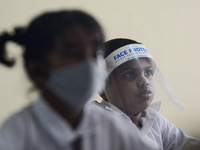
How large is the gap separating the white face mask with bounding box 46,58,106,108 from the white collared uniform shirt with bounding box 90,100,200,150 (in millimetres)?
Answer: 36

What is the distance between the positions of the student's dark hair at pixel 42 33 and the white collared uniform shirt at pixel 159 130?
5.1 inches

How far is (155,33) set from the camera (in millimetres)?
608

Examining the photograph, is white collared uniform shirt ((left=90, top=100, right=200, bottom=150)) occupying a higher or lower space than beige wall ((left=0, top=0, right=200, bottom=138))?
lower

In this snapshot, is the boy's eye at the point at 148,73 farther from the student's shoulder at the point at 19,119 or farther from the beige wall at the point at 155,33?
the student's shoulder at the point at 19,119

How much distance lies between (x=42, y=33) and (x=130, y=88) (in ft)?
0.70

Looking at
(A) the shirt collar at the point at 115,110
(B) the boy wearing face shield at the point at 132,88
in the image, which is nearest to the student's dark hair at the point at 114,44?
(B) the boy wearing face shield at the point at 132,88

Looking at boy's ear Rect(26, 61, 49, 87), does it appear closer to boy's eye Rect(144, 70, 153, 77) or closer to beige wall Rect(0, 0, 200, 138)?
beige wall Rect(0, 0, 200, 138)

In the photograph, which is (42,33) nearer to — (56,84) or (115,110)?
(56,84)

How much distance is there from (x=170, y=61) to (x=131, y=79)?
0.91ft

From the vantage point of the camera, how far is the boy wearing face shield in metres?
0.40

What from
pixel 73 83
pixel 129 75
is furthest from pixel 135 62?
pixel 73 83

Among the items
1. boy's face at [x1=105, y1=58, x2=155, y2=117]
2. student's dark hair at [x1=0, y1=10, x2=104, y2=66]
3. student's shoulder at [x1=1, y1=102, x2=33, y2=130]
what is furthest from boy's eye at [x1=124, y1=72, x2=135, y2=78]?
student's shoulder at [x1=1, y1=102, x2=33, y2=130]

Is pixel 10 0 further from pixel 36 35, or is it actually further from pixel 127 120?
pixel 127 120

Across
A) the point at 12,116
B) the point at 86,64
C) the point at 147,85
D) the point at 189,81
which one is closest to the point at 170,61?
the point at 189,81
